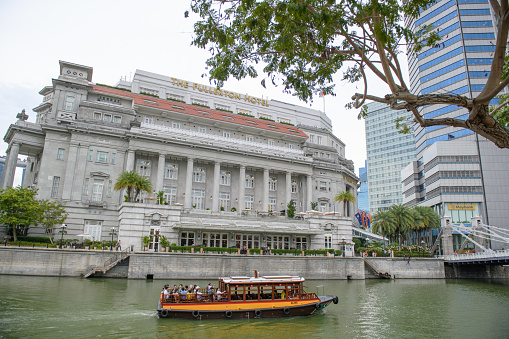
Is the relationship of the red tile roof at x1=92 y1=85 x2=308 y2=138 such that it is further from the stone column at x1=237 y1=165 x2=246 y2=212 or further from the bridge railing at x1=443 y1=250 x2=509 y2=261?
the bridge railing at x1=443 y1=250 x2=509 y2=261

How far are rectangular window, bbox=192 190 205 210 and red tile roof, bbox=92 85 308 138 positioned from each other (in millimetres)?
14435

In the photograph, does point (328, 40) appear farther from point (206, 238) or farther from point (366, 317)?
point (206, 238)

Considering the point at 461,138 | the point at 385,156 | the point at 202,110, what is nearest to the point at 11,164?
the point at 202,110

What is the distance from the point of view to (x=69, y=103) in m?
61.4

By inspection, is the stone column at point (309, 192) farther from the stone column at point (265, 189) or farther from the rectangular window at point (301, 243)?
the rectangular window at point (301, 243)

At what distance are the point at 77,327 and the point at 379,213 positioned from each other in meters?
61.1

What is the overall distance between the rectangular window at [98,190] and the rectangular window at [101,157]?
128 inches

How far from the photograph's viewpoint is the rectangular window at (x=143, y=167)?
6238 centimetres

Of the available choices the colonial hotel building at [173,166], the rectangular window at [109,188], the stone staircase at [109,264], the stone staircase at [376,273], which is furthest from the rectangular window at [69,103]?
the stone staircase at [376,273]

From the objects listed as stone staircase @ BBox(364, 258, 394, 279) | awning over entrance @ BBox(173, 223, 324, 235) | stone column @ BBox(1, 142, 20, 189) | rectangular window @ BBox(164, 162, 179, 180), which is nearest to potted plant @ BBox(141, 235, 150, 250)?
awning over entrance @ BBox(173, 223, 324, 235)

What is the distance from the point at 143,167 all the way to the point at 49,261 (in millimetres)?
24110

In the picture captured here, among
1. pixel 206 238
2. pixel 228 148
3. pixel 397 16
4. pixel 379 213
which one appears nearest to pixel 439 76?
pixel 379 213

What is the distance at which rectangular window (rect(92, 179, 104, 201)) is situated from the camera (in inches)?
2279

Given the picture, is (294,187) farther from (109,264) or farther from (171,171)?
(109,264)
